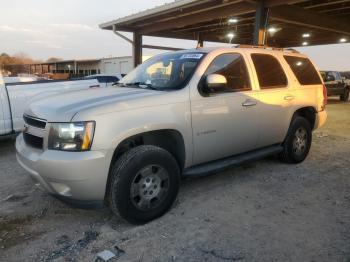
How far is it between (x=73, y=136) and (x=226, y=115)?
1.93m

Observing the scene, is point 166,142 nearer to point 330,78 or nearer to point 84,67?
point 330,78

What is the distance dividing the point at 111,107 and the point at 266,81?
2.55 meters

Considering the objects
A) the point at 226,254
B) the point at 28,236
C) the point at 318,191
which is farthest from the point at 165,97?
the point at 318,191

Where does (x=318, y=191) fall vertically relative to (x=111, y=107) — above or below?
below

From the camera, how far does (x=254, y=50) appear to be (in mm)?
4828

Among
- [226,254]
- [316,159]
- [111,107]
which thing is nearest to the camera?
[226,254]

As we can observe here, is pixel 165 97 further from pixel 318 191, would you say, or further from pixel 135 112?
pixel 318 191

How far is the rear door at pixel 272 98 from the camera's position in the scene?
4.74m

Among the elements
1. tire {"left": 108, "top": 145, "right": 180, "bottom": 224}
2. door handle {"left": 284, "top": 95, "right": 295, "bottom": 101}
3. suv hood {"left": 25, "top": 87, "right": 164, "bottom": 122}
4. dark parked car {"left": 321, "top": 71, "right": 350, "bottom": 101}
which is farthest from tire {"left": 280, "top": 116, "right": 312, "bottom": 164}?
dark parked car {"left": 321, "top": 71, "right": 350, "bottom": 101}

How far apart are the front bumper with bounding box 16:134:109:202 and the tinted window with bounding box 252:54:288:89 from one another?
Result: 2.66 metres

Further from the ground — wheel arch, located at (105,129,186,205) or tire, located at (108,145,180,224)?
wheel arch, located at (105,129,186,205)

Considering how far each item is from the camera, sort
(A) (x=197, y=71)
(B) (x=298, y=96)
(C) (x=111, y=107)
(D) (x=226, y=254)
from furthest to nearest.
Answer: (B) (x=298, y=96), (A) (x=197, y=71), (C) (x=111, y=107), (D) (x=226, y=254)

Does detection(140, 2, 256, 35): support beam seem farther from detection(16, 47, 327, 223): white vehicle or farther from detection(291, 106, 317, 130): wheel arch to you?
detection(16, 47, 327, 223): white vehicle

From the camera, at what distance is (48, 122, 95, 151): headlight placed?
10.0 ft
